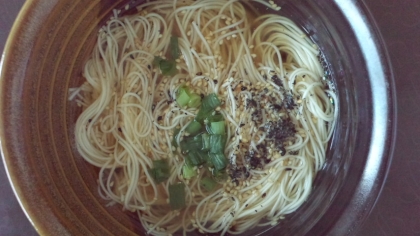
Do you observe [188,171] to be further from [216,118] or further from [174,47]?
[174,47]

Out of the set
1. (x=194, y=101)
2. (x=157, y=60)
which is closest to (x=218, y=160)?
(x=194, y=101)

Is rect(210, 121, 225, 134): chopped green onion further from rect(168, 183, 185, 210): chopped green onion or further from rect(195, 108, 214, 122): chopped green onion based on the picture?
rect(168, 183, 185, 210): chopped green onion

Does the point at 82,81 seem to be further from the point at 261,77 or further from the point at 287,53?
the point at 287,53

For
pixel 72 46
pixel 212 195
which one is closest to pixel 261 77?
pixel 212 195

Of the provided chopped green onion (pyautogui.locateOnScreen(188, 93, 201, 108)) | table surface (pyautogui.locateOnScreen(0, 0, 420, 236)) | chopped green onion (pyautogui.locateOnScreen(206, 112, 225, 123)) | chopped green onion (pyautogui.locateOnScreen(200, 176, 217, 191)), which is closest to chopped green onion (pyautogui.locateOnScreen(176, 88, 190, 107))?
chopped green onion (pyautogui.locateOnScreen(188, 93, 201, 108))

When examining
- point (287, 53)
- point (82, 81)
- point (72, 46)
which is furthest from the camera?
point (287, 53)

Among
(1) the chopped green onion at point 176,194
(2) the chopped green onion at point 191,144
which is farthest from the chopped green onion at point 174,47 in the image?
(1) the chopped green onion at point 176,194
